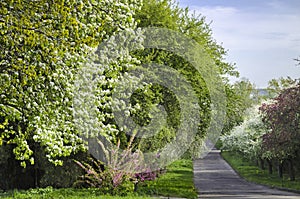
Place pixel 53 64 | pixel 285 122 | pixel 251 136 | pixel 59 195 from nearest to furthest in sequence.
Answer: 1. pixel 53 64
2. pixel 59 195
3. pixel 285 122
4. pixel 251 136

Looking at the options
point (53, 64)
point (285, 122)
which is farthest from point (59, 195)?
point (285, 122)

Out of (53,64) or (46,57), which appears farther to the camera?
(53,64)

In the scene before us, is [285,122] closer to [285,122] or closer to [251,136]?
[285,122]

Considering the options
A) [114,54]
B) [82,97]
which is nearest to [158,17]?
[114,54]

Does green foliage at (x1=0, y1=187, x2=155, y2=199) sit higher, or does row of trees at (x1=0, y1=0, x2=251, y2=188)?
row of trees at (x1=0, y1=0, x2=251, y2=188)

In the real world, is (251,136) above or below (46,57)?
above

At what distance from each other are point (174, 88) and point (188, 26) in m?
4.67

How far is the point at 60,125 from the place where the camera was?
11914mm

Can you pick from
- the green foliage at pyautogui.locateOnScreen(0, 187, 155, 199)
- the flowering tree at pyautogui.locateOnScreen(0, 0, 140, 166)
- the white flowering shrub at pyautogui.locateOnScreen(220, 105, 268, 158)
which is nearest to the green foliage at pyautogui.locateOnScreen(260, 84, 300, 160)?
the white flowering shrub at pyautogui.locateOnScreen(220, 105, 268, 158)

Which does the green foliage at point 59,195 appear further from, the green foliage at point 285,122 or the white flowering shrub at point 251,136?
the white flowering shrub at point 251,136

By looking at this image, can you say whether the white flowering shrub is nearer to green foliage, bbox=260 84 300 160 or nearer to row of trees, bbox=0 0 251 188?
green foliage, bbox=260 84 300 160

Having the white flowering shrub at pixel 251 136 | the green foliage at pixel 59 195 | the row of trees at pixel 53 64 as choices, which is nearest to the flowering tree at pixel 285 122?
the white flowering shrub at pixel 251 136

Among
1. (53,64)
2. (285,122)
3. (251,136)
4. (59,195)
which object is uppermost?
(251,136)

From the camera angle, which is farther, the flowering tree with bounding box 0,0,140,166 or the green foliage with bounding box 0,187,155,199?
the green foliage with bounding box 0,187,155,199
